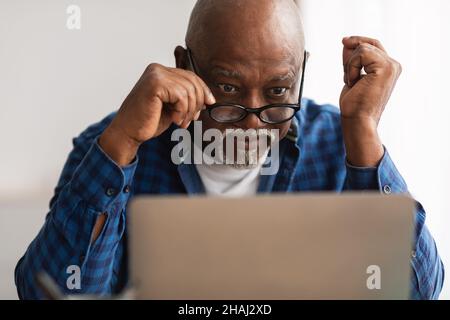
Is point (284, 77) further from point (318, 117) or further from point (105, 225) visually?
point (105, 225)

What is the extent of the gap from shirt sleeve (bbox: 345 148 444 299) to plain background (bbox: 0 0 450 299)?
1266 millimetres

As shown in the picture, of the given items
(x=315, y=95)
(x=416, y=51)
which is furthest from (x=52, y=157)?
(x=416, y=51)

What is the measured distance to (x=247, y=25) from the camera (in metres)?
1.25

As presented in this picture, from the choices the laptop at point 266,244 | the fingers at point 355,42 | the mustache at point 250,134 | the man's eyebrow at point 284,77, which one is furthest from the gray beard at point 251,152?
the laptop at point 266,244

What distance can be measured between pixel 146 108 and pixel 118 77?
1.34m

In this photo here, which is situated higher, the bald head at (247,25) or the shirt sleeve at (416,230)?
the bald head at (247,25)

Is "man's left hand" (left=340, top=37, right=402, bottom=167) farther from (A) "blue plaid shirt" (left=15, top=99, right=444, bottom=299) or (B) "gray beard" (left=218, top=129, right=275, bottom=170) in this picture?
(B) "gray beard" (left=218, top=129, right=275, bottom=170)

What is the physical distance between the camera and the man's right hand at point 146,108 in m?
1.08

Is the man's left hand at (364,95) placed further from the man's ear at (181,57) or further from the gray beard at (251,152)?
the man's ear at (181,57)

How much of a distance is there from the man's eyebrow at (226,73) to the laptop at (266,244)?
610 mm

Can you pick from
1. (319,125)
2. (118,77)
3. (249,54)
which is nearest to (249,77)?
(249,54)

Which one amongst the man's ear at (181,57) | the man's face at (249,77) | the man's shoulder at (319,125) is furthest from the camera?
the man's shoulder at (319,125)

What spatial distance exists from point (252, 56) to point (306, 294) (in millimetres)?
659

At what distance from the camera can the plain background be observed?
231 centimetres
